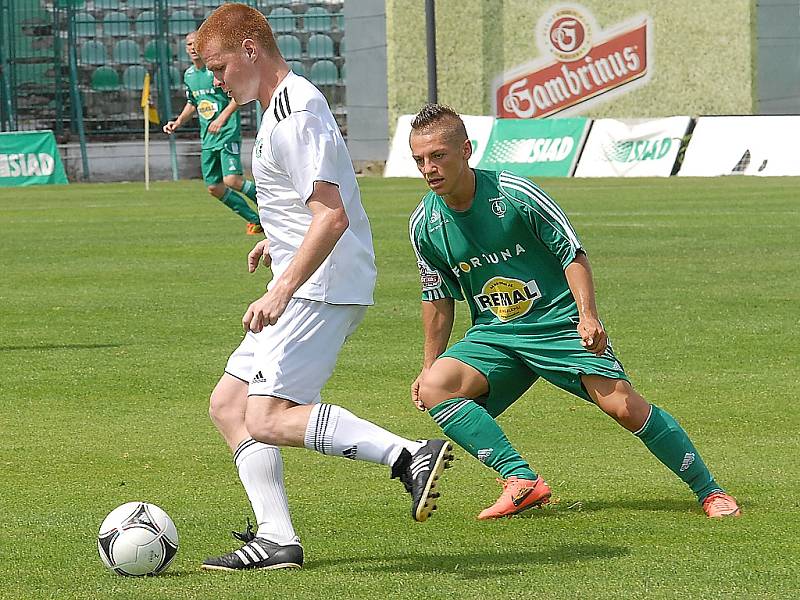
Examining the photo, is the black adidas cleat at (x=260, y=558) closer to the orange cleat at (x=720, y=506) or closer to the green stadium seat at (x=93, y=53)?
the orange cleat at (x=720, y=506)

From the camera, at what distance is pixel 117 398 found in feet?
28.1

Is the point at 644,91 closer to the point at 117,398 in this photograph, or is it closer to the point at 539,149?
the point at 539,149

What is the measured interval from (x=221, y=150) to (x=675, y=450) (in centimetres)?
1419

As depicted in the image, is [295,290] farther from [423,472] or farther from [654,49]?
[654,49]

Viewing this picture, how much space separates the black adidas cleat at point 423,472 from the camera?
4.60m

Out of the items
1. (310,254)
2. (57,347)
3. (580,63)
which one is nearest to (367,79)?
(580,63)

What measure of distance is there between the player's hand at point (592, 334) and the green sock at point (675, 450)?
43 centimetres

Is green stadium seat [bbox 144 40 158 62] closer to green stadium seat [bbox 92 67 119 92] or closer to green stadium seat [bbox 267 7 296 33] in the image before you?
green stadium seat [bbox 92 67 119 92]

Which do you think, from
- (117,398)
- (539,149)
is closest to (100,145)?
(539,149)

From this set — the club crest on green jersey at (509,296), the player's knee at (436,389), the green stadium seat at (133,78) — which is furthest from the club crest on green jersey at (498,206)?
the green stadium seat at (133,78)

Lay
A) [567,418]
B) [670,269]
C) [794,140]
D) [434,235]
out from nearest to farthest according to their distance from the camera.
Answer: [434,235], [567,418], [670,269], [794,140]

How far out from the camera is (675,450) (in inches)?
223

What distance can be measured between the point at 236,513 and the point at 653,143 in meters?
25.6

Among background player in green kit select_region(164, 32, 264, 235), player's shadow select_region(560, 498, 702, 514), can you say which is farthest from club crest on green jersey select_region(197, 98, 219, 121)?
player's shadow select_region(560, 498, 702, 514)
